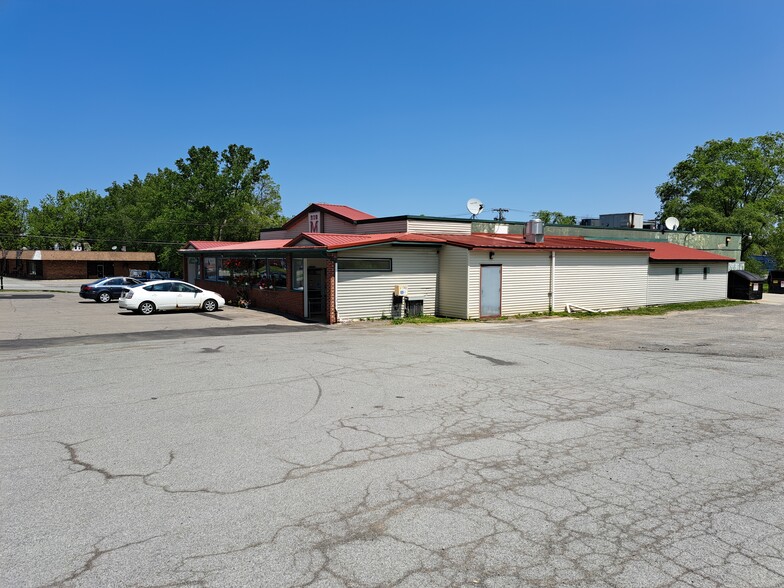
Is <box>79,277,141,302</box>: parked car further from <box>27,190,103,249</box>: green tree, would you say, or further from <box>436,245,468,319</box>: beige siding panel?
<box>27,190,103,249</box>: green tree

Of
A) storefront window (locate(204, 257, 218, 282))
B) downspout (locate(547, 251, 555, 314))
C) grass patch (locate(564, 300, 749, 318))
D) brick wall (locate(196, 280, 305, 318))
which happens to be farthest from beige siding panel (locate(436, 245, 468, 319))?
storefront window (locate(204, 257, 218, 282))

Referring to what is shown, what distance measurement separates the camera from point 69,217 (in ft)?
291

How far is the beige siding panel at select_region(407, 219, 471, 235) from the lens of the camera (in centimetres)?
2527

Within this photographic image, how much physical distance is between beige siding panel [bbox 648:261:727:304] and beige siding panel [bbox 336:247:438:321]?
14.0 meters

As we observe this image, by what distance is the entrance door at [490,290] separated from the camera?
2297 centimetres

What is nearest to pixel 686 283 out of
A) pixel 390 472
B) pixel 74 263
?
pixel 390 472

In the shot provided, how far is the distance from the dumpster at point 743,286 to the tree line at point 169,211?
47.6 metres

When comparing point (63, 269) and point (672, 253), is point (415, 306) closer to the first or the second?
point (672, 253)

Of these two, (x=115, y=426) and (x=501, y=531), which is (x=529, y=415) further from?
(x=115, y=426)

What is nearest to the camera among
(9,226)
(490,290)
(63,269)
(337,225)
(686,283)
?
(490,290)

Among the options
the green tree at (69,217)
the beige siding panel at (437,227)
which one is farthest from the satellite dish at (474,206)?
the green tree at (69,217)

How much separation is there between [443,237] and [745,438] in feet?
59.9

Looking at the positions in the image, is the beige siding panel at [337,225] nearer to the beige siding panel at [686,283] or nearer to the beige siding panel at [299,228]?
the beige siding panel at [299,228]

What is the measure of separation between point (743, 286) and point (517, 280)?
1999cm
